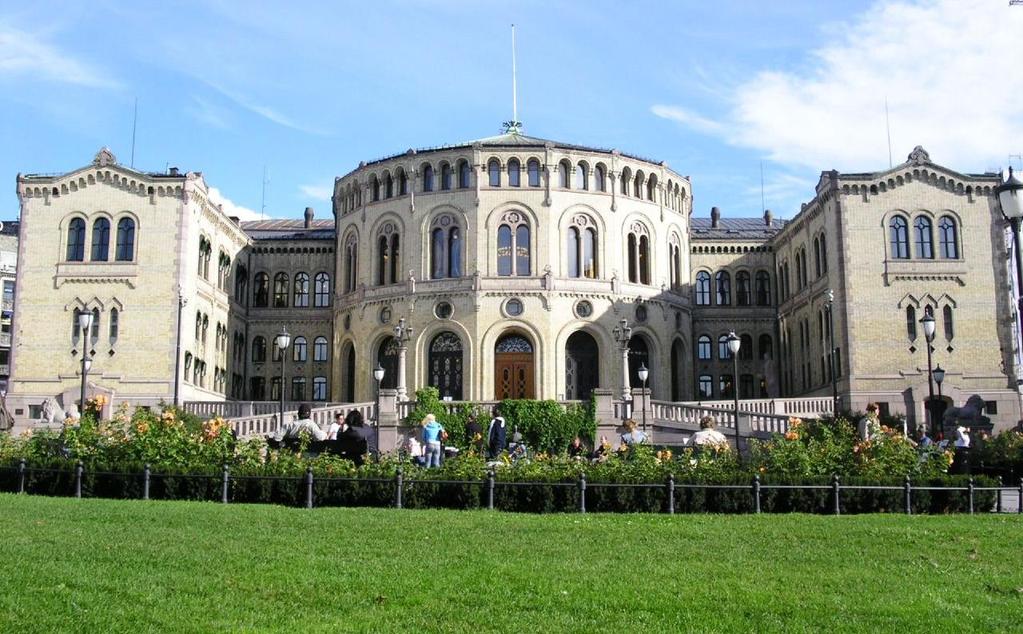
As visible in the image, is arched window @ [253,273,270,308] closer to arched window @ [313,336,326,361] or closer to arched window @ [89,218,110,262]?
arched window @ [313,336,326,361]

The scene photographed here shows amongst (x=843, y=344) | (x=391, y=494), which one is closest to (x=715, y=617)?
(x=391, y=494)

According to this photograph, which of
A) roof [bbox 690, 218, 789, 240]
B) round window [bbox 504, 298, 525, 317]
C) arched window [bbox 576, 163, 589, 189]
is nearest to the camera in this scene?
round window [bbox 504, 298, 525, 317]

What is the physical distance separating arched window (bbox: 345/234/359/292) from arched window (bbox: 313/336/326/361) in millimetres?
6034

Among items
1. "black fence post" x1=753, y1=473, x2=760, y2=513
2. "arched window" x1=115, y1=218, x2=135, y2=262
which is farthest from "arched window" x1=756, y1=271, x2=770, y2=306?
"black fence post" x1=753, y1=473, x2=760, y2=513

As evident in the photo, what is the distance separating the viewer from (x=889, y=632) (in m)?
11.1

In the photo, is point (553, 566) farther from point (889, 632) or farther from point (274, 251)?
point (274, 251)

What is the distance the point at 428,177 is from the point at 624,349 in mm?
14726

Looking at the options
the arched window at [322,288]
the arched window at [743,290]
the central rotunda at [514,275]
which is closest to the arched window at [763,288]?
the arched window at [743,290]

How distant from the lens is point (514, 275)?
52.6 meters

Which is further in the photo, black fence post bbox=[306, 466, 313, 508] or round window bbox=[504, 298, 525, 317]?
round window bbox=[504, 298, 525, 317]

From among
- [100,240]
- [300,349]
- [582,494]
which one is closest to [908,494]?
[582,494]

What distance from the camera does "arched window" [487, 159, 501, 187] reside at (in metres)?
53.8

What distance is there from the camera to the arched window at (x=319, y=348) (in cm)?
6244

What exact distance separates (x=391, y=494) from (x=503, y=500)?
2240 millimetres
